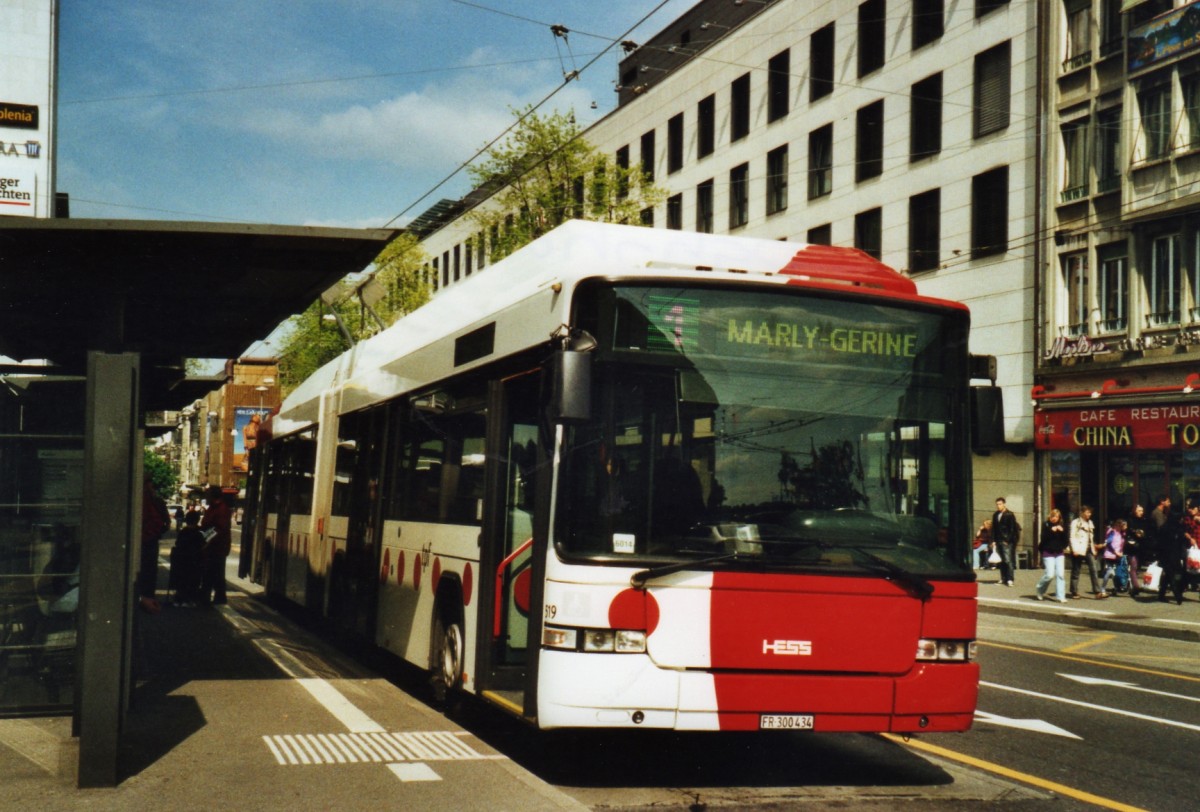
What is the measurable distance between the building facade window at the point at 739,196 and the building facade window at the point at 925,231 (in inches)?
314

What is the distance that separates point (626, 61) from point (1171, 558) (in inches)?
1394

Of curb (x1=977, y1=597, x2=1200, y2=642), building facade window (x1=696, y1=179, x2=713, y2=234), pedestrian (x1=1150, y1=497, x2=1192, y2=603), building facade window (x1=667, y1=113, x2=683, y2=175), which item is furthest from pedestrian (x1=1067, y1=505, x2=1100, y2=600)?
building facade window (x1=667, y1=113, x2=683, y2=175)

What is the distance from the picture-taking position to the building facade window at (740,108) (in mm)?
44219

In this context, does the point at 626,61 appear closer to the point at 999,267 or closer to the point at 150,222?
the point at 999,267

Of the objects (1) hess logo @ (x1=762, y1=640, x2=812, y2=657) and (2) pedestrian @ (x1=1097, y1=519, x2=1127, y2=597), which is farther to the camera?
(2) pedestrian @ (x1=1097, y1=519, x2=1127, y2=597)

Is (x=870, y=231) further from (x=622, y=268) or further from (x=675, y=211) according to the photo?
(x=622, y=268)

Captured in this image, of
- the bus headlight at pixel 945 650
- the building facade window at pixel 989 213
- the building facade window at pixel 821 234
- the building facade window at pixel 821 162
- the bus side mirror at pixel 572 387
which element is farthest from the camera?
the building facade window at pixel 821 162

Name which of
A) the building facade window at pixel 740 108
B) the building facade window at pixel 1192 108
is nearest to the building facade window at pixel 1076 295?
the building facade window at pixel 1192 108

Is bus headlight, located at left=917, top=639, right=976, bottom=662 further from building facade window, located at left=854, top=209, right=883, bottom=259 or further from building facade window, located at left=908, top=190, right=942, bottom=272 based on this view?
building facade window, located at left=854, top=209, right=883, bottom=259

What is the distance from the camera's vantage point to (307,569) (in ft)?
51.9

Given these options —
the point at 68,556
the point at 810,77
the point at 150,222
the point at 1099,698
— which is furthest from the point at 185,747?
the point at 810,77

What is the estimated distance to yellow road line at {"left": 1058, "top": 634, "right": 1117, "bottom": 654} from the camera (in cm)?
1667

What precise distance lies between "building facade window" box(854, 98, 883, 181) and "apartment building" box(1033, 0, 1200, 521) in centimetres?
666

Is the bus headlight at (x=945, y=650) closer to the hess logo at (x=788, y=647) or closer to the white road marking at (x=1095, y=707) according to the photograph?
the hess logo at (x=788, y=647)
